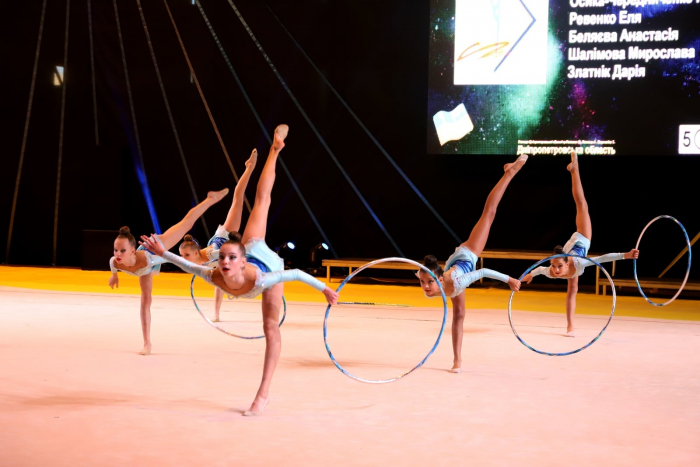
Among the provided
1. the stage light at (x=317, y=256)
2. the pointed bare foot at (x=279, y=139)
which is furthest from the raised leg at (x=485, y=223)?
the stage light at (x=317, y=256)

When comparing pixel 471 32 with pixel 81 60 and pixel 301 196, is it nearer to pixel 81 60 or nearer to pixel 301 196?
pixel 301 196

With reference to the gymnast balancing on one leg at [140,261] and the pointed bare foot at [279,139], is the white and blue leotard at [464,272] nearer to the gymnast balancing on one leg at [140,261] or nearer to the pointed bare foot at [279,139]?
the pointed bare foot at [279,139]

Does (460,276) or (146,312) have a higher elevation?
(460,276)

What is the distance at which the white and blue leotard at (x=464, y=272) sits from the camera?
512 centimetres

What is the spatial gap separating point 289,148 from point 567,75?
4558 mm

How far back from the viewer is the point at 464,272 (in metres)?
5.45

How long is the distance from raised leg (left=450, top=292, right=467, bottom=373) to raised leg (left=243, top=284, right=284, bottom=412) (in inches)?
62.1

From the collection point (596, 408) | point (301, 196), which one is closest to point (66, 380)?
point (596, 408)

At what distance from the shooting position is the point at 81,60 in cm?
1290

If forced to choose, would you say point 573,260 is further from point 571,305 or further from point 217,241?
point 217,241

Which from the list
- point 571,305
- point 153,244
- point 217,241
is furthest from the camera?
point 571,305

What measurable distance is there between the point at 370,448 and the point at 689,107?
7.89m

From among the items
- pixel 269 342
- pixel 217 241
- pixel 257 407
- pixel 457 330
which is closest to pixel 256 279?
pixel 269 342

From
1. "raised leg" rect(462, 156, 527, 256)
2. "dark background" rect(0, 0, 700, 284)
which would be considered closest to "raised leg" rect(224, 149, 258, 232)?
"raised leg" rect(462, 156, 527, 256)
